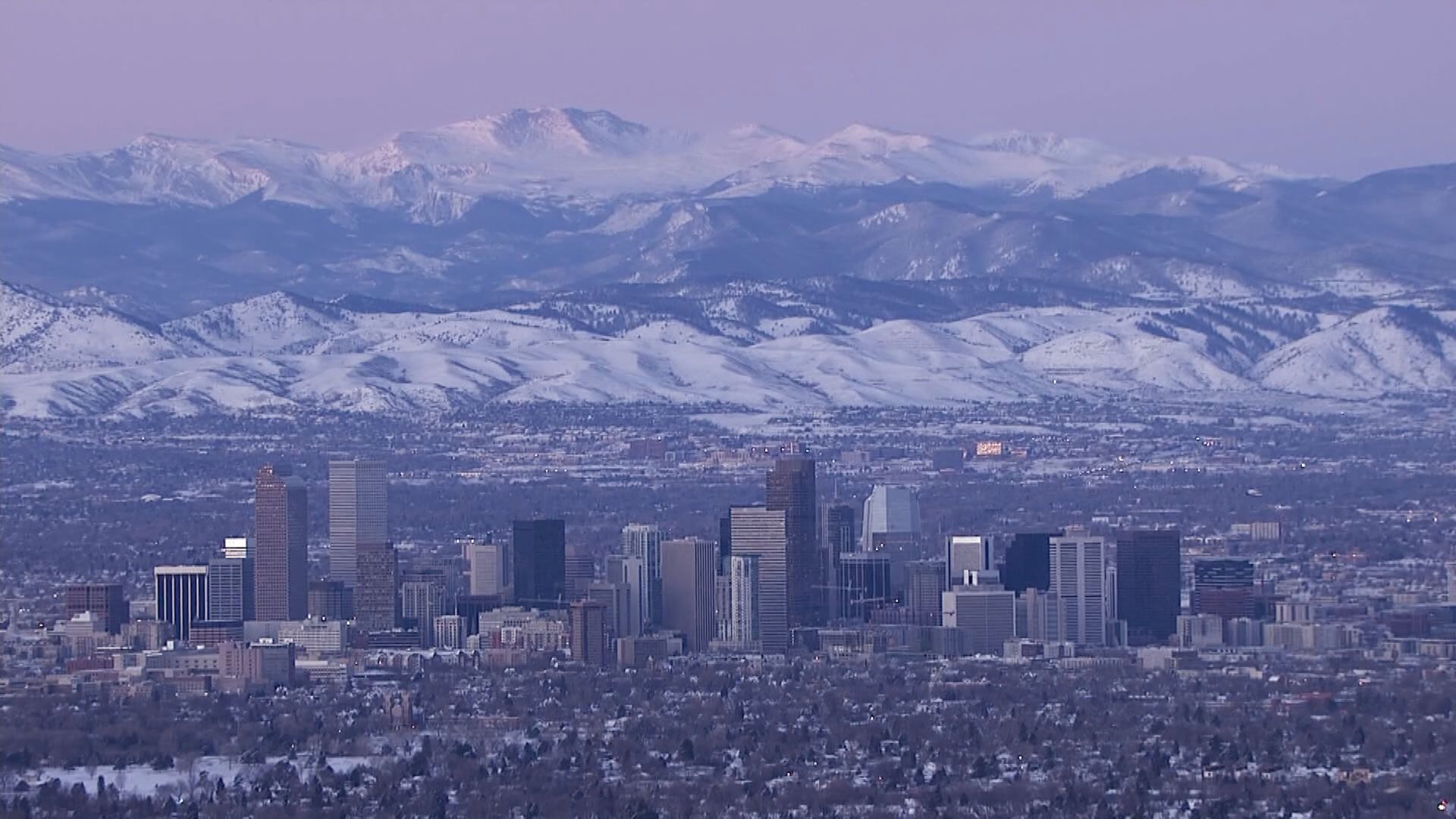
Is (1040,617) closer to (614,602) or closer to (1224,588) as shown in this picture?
(1224,588)

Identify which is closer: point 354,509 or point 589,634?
point 589,634

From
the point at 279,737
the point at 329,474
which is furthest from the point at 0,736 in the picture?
the point at 329,474

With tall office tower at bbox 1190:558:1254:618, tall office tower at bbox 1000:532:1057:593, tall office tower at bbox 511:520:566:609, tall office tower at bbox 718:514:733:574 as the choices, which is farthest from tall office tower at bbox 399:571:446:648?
tall office tower at bbox 1190:558:1254:618

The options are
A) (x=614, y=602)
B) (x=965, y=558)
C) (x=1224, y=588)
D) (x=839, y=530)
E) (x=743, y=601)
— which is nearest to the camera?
(x=1224, y=588)

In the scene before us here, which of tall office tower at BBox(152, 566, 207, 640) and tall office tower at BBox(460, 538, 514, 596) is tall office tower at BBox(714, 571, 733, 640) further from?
tall office tower at BBox(152, 566, 207, 640)

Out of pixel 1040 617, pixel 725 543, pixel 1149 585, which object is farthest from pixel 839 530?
pixel 1040 617

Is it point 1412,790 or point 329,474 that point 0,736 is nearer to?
point 1412,790
